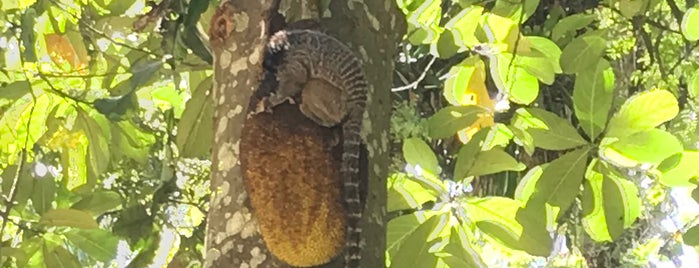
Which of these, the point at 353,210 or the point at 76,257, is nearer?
the point at 353,210

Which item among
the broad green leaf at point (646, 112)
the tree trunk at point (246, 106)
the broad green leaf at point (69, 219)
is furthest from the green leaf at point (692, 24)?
the broad green leaf at point (69, 219)

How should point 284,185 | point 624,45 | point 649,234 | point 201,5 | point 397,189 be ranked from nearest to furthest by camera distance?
point 284,185 → point 201,5 → point 397,189 → point 624,45 → point 649,234

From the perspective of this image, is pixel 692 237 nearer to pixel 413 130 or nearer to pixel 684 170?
pixel 684 170

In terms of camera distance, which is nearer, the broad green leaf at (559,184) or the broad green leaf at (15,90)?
the broad green leaf at (559,184)

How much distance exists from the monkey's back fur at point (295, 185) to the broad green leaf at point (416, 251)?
0.20 m

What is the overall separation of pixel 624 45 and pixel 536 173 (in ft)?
0.89

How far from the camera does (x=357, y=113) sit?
452 millimetres

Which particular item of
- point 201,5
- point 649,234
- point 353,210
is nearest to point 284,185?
point 353,210

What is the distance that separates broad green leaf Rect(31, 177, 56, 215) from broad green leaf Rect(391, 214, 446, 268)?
0.33m

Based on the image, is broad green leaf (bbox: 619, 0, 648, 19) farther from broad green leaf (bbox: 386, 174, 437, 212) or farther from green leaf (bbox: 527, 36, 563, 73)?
broad green leaf (bbox: 386, 174, 437, 212)

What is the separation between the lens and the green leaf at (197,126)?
70 cm

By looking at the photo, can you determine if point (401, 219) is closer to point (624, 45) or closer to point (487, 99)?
point (487, 99)

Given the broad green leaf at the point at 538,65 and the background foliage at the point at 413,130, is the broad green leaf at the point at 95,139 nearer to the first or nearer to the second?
the background foliage at the point at 413,130

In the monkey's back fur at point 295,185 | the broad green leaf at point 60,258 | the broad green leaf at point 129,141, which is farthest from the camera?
the broad green leaf at point 129,141
